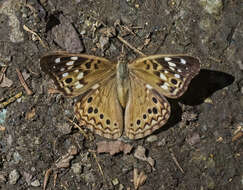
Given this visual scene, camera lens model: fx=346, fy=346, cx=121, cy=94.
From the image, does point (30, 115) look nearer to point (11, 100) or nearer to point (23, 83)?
point (11, 100)

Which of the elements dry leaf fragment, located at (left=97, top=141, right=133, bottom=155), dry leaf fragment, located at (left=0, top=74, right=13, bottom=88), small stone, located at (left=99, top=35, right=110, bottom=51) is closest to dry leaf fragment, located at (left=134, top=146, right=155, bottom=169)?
dry leaf fragment, located at (left=97, top=141, right=133, bottom=155)

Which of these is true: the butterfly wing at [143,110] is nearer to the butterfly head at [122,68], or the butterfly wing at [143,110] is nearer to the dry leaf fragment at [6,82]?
the butterfly head at [122,68]

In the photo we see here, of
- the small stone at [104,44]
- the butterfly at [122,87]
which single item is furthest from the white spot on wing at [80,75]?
the small stone at [104,44]

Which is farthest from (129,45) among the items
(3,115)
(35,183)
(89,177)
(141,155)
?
(35,183)

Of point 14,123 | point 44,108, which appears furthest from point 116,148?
point 14,123

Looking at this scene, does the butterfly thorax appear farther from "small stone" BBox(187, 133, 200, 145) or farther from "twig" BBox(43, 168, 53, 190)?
"twig" BBox(43, 168, 53, 190)

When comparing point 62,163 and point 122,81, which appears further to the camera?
point 62,163

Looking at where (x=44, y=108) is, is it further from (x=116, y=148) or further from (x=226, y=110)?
(x=226, y=110)

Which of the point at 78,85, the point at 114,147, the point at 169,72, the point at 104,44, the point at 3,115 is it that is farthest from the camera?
the point at 104,44
